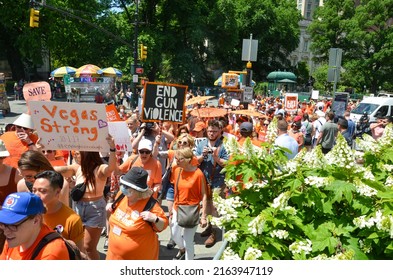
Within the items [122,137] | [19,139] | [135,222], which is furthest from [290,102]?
[135,222]

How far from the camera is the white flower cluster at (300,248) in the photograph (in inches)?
104

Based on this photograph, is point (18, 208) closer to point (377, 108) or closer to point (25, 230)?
point (25, 230)

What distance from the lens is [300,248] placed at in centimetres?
264

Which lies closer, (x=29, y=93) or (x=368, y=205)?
(x=368, y=205)

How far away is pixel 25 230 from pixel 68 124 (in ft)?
7.76

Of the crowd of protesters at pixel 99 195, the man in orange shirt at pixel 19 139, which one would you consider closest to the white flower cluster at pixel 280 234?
the crowd of protesters at pixel 99 195

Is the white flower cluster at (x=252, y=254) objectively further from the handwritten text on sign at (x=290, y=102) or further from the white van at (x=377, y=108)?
the white van at (x=377, y=108)

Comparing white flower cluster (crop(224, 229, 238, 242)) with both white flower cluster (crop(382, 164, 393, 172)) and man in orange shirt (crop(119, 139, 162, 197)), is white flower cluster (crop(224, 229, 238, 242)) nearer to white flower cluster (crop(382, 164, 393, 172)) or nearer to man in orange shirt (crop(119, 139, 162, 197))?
white flower cluster (crop(382, 164, 393, 172))

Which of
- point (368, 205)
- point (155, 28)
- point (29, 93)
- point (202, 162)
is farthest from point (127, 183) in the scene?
point (155, 28)

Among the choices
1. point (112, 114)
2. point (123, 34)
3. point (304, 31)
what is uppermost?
point (304, 31)

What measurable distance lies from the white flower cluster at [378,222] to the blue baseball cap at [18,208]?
1985 millimetres
